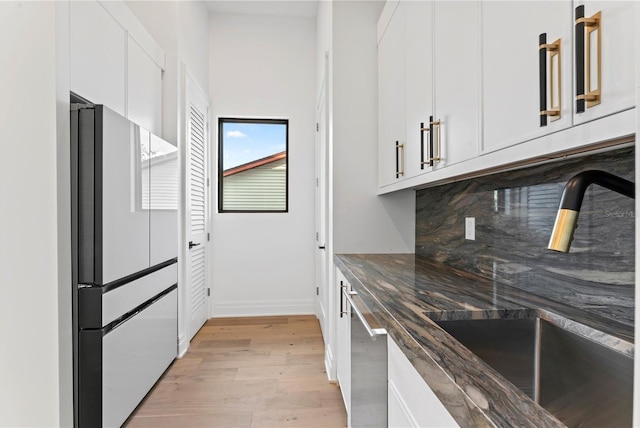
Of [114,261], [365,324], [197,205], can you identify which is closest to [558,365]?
[365,324]

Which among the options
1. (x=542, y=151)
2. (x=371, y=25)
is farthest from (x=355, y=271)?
(x=371, y=25)

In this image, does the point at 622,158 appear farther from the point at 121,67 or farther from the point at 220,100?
the point at 220,100

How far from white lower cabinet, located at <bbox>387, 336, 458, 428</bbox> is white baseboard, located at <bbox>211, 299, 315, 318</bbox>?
295 centimetres

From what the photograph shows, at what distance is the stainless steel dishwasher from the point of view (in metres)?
0.99

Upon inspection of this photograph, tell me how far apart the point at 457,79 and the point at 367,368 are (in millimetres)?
1011

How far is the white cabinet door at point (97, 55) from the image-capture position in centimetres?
171

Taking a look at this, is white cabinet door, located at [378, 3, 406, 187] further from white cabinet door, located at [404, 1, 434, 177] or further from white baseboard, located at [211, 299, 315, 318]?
white baseboard, located at [211, 299, 315, 318]

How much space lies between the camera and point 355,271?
1557 mm

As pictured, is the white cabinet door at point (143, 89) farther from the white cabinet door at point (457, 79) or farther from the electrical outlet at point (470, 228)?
the electrical outlet at point (470, 228)

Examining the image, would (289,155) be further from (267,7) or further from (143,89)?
(143,89)

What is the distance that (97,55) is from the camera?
74.4 inches

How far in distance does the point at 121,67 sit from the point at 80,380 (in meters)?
1.74

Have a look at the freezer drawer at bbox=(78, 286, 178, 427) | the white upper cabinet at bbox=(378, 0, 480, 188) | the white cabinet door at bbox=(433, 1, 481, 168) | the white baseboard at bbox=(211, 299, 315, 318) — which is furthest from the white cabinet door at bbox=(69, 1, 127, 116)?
the white baseboard at bbox=(211, 299, 315, 318)

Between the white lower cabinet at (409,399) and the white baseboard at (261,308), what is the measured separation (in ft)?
9.68
